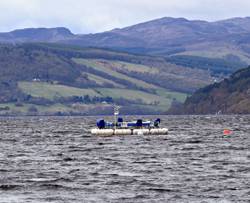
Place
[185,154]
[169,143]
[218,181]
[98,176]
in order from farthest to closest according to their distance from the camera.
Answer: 1. [169,143]
2. [185,154]
3. [98,176]
4. [218,181]

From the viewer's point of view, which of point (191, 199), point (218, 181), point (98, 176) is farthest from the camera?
point (98, 176)

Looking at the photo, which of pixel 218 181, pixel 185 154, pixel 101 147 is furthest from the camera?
pixel 101 147

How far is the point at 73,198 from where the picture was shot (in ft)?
235

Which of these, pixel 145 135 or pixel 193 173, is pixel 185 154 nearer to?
pixel 193 173

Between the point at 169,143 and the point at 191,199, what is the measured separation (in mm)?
79163

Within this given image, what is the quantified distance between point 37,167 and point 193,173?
20.4 metres

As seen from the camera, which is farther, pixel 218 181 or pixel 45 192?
pixel 218 181

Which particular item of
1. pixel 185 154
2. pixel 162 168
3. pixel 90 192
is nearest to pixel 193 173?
pixel 162 168

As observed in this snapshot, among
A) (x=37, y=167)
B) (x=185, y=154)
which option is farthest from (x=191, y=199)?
(x=185, y=154)

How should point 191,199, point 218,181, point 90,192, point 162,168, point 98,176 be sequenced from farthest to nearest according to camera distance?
point 162,168, point 98,176, point 218,181, point 90,192, point 191,199

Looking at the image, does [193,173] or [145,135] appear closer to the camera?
[193,173]

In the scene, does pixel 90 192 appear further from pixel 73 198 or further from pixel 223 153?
pixel 223 153

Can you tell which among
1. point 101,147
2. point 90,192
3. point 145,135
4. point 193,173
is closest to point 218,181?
point 193,173

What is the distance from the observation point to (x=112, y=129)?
609ft
